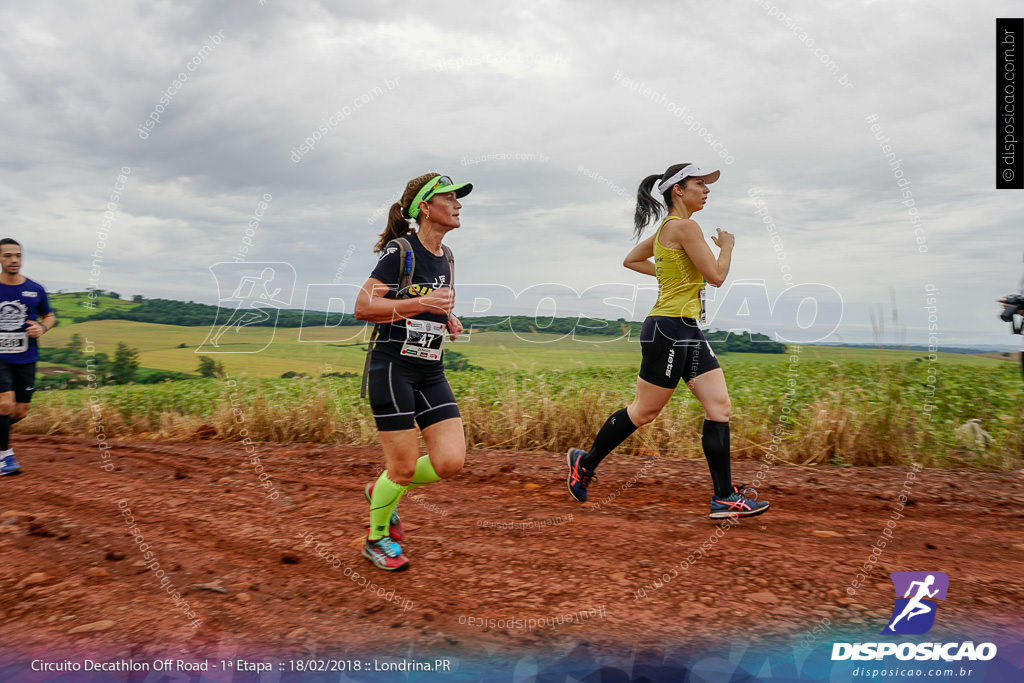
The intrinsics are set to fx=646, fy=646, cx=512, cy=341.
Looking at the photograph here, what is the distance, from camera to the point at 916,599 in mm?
3283

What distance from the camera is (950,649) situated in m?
2.89

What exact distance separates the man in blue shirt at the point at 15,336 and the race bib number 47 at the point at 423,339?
520 cm

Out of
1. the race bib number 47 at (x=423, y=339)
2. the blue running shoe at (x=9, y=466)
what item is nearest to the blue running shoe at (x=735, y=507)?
the race bib number 47 at (x=423, y=339)

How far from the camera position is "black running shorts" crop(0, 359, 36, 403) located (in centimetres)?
657

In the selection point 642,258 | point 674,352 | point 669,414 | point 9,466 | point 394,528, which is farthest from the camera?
point 669,414

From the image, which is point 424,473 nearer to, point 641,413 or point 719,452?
point 641,413

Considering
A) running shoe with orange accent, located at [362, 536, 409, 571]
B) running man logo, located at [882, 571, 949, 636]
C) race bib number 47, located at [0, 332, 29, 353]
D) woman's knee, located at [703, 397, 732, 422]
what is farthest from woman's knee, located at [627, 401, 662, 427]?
race bib number 47, located at [0, 332, 29, 353]

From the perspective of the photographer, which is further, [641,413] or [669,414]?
[669,414]

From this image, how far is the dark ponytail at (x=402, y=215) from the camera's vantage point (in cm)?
394

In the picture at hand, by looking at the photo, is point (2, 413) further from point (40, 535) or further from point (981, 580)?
point (981, 580)

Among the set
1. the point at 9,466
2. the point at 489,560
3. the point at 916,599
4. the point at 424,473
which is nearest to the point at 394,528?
the point at 424,473

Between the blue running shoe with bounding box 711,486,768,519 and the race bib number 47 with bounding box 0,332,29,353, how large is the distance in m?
6.89

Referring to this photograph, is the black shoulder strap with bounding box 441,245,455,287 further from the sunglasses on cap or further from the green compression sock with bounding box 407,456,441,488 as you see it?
the green compression sock with bounding box 407,456,441,488

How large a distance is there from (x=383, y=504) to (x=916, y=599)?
2.91m
